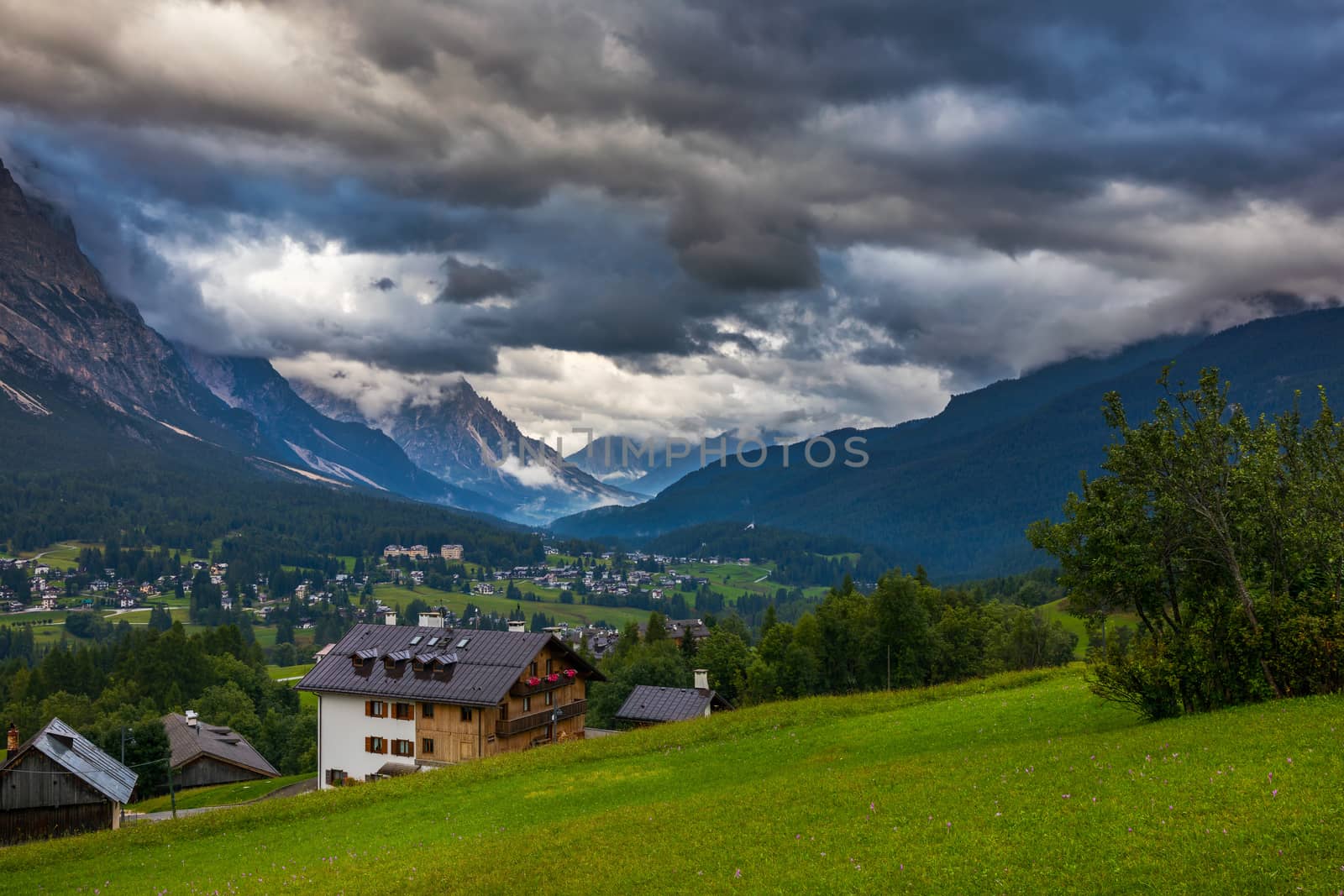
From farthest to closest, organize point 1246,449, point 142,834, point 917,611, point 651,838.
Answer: point 917,611
point 142,834
point 1246,449
point 651,838

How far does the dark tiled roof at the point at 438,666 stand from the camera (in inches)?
2350

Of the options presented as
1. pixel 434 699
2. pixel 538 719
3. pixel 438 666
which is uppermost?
pixel 438 666

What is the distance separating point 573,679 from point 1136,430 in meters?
49.7

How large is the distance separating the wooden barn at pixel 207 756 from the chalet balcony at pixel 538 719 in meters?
44.5

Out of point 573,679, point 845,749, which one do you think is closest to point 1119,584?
point 845,749

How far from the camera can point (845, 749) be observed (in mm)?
33031

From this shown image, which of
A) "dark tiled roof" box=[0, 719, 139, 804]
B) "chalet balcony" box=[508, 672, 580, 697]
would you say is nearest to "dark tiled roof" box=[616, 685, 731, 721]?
"chalet balcony" box=[508, 672, 580, 697]

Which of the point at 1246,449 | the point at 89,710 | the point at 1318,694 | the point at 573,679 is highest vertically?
the point at 1246,449

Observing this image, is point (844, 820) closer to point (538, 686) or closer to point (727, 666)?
point (538, 686)

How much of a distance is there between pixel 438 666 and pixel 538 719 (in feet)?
26.9

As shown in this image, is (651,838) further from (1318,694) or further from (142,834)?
(142,834)

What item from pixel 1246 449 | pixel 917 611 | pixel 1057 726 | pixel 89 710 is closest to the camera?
pixel 1246 449

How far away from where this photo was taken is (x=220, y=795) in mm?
78250

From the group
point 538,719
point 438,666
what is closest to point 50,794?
point 438,666
